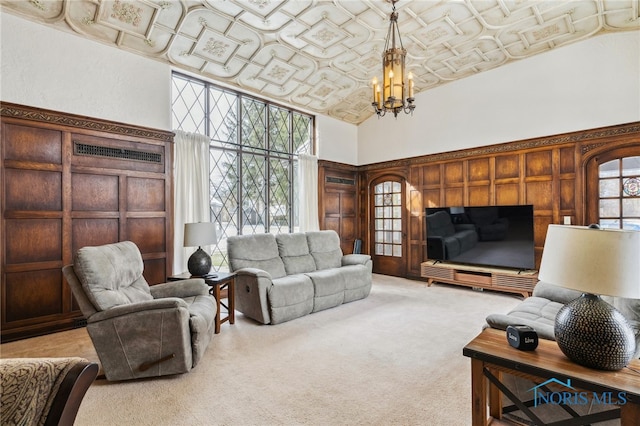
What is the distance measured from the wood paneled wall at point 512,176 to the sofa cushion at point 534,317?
229cm

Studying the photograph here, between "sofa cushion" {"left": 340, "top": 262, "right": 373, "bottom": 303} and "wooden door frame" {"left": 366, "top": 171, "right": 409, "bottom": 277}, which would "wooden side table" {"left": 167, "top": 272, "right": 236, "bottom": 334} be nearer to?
"sofa cushion" {"left": 340, "top": 262, "right": 373, "bottom": 303}

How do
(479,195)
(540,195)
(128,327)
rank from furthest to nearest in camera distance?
(479,195)
(540,195)
(128,327)

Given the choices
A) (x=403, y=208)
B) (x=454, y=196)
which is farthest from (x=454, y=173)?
(x=403, y=208)

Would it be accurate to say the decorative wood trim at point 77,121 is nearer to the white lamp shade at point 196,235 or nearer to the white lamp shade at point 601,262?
the white lamp shade at point 196,235

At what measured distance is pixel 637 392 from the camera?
1195 mm

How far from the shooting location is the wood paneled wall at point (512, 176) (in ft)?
14.3

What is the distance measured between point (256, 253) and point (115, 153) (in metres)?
2.12

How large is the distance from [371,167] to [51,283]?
5648 millimetres

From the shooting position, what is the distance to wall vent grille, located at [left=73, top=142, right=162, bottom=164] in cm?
358

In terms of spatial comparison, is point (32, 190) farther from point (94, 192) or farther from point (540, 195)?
point (540, 195)

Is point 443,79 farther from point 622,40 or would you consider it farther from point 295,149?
point 295,149

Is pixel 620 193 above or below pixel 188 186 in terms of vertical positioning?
below

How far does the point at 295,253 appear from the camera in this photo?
4.54 meters

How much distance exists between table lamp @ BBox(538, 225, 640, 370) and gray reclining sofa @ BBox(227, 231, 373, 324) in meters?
2.71
